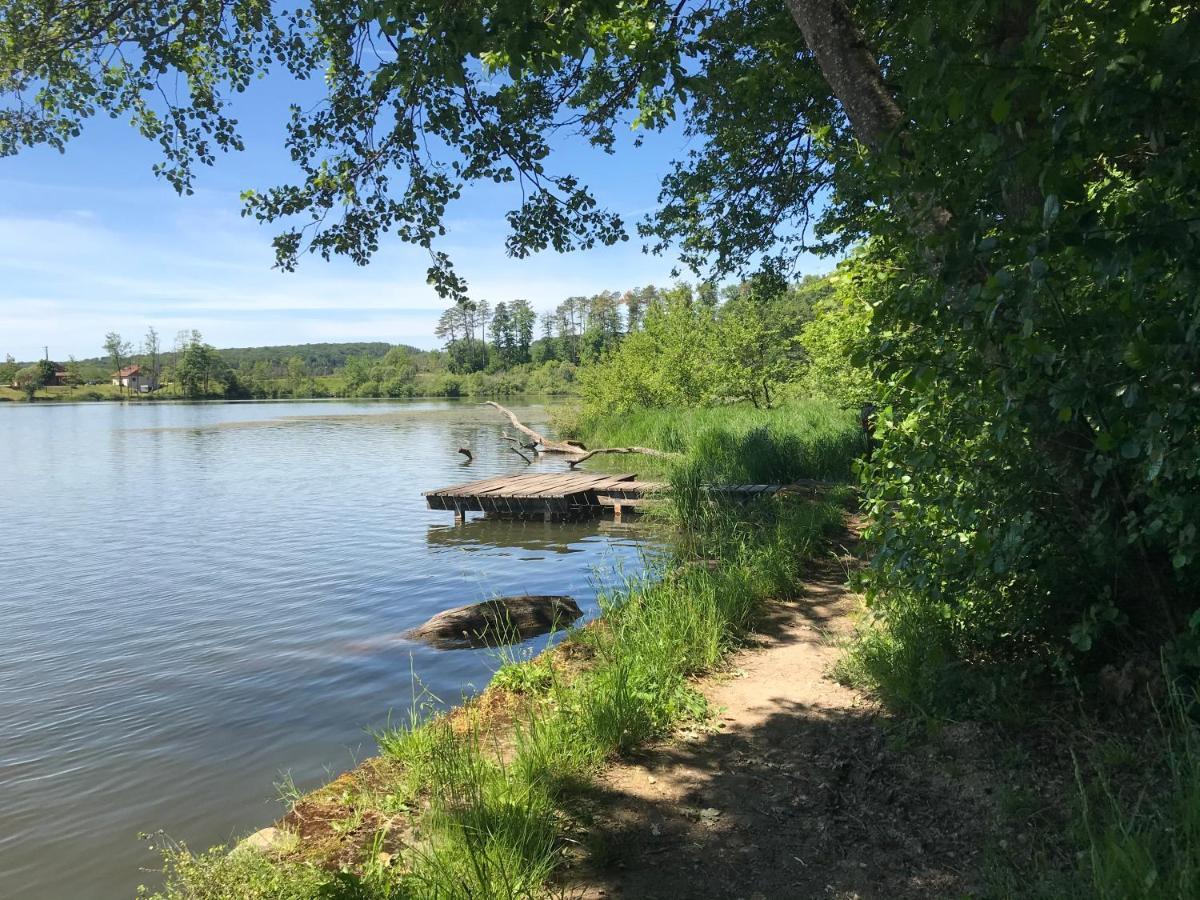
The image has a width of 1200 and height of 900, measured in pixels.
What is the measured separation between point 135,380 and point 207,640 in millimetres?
138002

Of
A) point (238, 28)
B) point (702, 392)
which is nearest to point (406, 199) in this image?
point (238, 28)

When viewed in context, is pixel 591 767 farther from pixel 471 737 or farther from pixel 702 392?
pixel 702 392

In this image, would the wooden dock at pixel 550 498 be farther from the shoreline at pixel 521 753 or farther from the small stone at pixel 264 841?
the small stone at pixel 264 841

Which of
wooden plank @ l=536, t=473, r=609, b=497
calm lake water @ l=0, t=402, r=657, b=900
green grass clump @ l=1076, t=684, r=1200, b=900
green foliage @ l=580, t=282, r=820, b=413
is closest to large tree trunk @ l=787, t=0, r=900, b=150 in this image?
green grass clump @ l=1076, t=684, r=1200, b=900

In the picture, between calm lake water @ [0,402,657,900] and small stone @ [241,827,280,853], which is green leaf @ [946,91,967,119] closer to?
small stone @ [241,827,280,853]

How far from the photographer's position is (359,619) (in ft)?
Result: 30.9

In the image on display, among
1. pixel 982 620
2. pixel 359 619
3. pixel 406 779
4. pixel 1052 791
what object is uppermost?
pixel 982 620

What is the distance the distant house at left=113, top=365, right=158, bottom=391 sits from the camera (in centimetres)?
12144

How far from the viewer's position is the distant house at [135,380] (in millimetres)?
121438

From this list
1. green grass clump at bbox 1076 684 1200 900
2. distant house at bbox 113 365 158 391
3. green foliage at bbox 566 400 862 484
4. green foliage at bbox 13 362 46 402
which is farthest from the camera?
distant house at bbox 113 365 158 391

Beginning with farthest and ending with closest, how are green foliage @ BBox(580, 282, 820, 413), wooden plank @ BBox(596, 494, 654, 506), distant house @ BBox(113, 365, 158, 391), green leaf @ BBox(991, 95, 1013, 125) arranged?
distant house @ BBox(113, 365, 158, 391), green foliage @ BBox(580, 282, 820, 413), wooden plank @ BBox(596, 494, 654, 506), green leaf @ BBox(991, 95, 1013, 125)

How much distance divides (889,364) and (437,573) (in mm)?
9516

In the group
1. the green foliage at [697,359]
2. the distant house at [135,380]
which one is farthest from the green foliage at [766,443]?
the distant house at [135,380]

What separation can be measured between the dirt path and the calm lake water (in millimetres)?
2764
